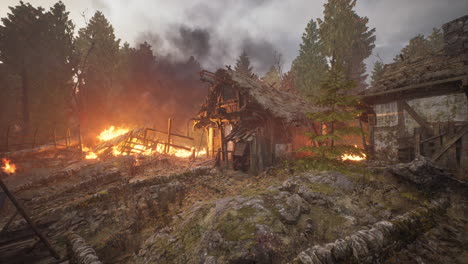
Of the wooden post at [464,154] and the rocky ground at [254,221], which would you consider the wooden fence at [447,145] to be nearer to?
the wooden post at [464,154]

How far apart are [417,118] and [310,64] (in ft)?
82.0

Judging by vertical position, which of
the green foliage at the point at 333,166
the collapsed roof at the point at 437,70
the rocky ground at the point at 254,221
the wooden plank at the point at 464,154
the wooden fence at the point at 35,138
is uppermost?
the collapsed roof at the point at 437,70

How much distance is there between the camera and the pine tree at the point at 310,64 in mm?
30781

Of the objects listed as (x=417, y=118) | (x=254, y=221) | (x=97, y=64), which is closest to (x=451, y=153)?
(x=417, y=118)

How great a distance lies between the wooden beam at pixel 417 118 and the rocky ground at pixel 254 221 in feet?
14.4

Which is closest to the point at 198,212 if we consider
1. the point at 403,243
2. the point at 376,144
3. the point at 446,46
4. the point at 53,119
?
the point at 403,243

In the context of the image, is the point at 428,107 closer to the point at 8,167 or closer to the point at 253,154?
the point at 253,154

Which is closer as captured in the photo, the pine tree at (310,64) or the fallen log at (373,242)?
the fallen log at (373,242)

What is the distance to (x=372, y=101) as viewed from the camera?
1207 cm

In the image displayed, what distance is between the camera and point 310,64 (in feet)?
105

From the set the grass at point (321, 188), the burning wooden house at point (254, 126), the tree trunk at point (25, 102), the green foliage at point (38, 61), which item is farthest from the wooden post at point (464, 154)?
the tree trunk at point (25, 102)

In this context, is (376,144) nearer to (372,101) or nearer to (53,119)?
(372,101)

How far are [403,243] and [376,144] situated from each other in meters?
9.55

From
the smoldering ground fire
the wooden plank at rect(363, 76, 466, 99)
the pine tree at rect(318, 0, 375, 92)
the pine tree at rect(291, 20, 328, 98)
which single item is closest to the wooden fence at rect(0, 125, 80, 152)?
the smoldering ground fire
